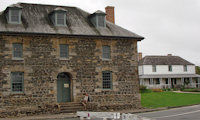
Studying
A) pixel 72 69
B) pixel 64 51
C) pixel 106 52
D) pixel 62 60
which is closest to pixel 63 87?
pixel 72 69

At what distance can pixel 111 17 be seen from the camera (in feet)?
99.5

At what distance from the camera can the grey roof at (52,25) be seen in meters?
23.1

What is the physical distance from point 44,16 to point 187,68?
3691cm

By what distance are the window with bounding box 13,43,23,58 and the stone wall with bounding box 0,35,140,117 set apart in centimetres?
31

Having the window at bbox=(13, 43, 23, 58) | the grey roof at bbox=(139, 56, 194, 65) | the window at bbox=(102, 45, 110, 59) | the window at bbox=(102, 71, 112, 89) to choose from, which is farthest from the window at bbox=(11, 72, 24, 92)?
the grey roof at bbox=(139, 56, 194, 65)

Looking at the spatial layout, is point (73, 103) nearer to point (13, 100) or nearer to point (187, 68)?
point (13, 100)

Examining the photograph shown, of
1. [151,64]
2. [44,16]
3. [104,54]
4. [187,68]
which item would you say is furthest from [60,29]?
[187,68]

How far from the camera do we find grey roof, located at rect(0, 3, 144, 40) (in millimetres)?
23062

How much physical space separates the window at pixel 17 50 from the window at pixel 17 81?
139cm

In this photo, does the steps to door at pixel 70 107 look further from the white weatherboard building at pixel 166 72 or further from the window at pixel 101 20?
the white weatherboard building at pixel 166 72

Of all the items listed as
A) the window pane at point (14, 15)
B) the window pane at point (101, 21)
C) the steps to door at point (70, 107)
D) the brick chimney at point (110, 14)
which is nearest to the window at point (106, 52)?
the window pane at point (101, 21)

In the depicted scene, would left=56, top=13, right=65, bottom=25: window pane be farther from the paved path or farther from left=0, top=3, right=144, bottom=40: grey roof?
the paved path

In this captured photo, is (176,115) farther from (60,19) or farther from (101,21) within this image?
(60,19)

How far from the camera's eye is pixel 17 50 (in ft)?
74.3
